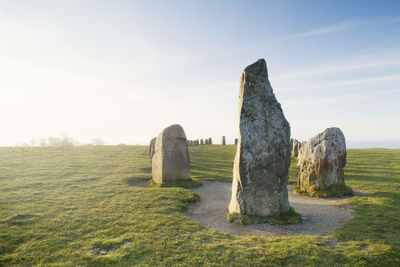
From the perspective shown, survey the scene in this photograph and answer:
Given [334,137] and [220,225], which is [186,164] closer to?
[220,225]

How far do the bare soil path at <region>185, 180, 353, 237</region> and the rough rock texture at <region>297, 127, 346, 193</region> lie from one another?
106cm

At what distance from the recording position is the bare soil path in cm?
862

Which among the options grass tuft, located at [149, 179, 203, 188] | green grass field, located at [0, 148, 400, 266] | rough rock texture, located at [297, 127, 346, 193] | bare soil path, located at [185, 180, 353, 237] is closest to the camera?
green grass field, located at [0, 148, 400, 266]

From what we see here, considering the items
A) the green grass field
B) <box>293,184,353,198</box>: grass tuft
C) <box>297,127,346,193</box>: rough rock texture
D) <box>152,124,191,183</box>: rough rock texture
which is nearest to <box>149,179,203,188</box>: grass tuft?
<box>152,124,191,183</box>: rough rock texture

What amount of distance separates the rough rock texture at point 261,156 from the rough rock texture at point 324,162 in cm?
492

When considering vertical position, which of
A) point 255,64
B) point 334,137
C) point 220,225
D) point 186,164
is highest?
point 255,64

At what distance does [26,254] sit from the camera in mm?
6734

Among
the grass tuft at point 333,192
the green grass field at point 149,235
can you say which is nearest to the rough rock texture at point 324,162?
the grass tuft at point 333,192

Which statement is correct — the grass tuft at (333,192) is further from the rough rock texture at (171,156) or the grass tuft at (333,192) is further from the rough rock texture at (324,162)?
the rough rock texture at (171,156)

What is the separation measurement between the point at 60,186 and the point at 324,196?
49.8ft

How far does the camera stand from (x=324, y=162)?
530 inches

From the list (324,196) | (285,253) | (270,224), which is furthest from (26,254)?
(324,196)

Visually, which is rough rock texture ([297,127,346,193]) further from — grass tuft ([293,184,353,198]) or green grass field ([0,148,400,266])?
green grass field ([0,148,400,266])

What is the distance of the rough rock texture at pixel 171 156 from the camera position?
634 inches
